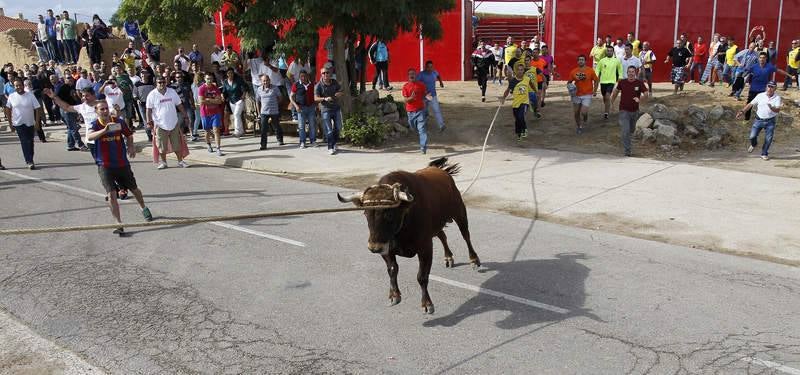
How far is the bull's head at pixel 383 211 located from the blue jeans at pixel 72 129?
46.5ft

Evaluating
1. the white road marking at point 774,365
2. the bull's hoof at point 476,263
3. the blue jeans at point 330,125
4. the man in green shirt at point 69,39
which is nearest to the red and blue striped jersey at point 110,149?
the bull's hoof at point 476,263

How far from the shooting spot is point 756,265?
7238mm

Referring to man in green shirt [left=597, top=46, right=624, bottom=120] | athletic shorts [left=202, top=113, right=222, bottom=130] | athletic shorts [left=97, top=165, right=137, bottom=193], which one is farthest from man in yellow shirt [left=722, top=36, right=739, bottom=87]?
athletic shorts [left=97, top=165, right=137, bottom=193]

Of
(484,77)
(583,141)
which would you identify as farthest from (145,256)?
(484,77)

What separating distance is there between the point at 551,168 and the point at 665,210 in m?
3.28

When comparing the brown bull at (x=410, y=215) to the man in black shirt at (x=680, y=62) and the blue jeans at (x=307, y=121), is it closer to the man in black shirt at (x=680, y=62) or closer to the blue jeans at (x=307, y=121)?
the blue jeans at (x=307, y=121)

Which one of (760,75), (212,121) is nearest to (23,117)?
(212,121)

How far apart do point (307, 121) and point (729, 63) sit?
1477 centimetres

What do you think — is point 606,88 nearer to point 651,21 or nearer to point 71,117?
point 651,21

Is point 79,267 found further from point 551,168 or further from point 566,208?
point 551,168

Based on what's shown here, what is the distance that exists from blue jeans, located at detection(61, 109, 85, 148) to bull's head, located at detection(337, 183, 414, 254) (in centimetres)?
1417

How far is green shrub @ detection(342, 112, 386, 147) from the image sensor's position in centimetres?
1537

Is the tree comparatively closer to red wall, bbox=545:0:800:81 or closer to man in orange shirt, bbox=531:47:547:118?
man in orange shirt, bbox=531:47:547:118

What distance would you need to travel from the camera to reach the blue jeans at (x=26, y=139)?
14.0 metres
